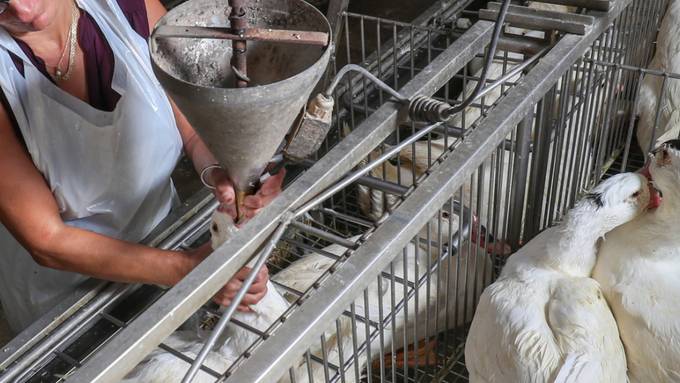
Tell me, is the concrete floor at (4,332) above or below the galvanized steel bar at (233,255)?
below

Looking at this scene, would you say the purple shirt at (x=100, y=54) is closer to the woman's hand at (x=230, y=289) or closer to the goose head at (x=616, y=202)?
the woman's hand at (x=230, y=289)

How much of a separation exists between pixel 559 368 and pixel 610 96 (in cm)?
67

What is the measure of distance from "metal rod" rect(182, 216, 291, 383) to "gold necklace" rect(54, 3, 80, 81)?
24.0 inches

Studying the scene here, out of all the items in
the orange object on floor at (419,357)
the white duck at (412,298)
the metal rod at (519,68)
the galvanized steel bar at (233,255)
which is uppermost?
the metal rod at (519,68)

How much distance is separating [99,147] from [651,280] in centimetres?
101

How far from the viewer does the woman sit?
3.54 ft

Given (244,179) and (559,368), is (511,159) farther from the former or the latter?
(244,179)

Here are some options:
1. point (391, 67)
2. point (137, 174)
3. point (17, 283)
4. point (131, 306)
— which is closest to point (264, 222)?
point (131, 306)

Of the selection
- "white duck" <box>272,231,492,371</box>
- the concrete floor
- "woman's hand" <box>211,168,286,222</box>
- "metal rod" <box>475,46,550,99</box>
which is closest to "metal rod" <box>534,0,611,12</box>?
"metal rod" <box>475,46,550,99</box>

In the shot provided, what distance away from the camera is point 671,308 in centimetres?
112

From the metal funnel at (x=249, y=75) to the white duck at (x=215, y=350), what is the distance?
0.29m

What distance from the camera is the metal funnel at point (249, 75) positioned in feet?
2.14

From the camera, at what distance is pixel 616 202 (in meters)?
1.22

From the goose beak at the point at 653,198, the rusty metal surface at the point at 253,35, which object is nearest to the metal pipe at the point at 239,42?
the rusty metal surface at the point at 253,35
